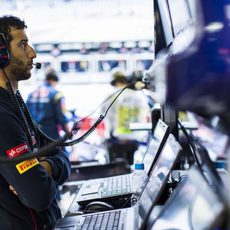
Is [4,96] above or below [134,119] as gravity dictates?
above

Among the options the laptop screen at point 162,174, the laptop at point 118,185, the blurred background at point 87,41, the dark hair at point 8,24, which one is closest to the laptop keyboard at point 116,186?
the laptop at point 118,185

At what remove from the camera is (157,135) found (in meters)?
1.52

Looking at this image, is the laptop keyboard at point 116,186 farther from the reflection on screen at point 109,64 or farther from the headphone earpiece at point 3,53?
the reflection on screen at point 109,64

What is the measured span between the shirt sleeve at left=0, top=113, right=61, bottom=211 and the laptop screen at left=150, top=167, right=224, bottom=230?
0.45 meters

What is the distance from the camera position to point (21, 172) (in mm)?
1243

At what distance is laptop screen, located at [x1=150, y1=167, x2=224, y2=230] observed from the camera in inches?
20.8

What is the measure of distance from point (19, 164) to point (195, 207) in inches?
26.9

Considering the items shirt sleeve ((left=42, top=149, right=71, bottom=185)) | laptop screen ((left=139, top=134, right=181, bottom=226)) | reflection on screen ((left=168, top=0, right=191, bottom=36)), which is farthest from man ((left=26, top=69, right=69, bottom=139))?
laptop screen ((left=139, top=134, right=181, bottom=226))

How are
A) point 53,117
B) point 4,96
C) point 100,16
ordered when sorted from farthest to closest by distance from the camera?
point 100,16 → point 53,117 → point 4,96

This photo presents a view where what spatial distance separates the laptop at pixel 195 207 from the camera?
1.71 feet

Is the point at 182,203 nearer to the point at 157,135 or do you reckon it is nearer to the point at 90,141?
the point at 157,135

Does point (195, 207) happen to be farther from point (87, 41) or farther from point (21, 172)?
point (87, 41)

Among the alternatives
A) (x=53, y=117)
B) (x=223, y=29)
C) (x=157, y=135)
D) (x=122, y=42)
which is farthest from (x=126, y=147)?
(x=223, y=29)

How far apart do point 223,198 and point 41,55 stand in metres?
5.45
